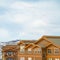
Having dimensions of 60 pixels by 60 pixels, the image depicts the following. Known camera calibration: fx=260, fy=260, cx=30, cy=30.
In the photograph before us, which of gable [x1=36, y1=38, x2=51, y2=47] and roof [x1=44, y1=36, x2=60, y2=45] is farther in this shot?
gable [x1=36, y1=38, x2=51, y2=47]

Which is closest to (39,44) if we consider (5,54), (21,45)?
(21,45)

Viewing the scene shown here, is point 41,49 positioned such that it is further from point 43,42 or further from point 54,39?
point 54,39

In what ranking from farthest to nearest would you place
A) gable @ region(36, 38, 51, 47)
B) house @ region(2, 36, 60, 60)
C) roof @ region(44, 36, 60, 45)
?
gable @ region(36, 38, 51, 47) < roof @ region(44, 36, 60, 45) < house @ region(2, 36, 60, 60)

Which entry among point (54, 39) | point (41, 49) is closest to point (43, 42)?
point (41, 49)

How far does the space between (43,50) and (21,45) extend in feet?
34.8

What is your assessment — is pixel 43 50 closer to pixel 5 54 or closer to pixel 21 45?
pixel 21 45

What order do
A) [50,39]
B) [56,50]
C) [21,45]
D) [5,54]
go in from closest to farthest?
[56,50]
[50,39]
[21,45]
[5,54]

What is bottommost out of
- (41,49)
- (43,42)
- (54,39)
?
(41,49)

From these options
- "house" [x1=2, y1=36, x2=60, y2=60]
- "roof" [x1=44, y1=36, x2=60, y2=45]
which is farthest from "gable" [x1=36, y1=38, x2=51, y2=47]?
"roof" [x1=44, y1=36, x2=60, y2=45]

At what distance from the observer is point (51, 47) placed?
243ft

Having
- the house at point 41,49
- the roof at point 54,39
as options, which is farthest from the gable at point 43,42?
the roof at point 54,39

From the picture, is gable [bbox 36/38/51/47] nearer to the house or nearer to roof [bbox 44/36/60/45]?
the house

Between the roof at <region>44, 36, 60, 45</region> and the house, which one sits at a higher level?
the roof at <region>44, 36, 60, 45</region>

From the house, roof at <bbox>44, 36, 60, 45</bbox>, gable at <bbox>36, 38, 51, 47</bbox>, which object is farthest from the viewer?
gable at <bbox>36, 38, 51, 47</bbox>
